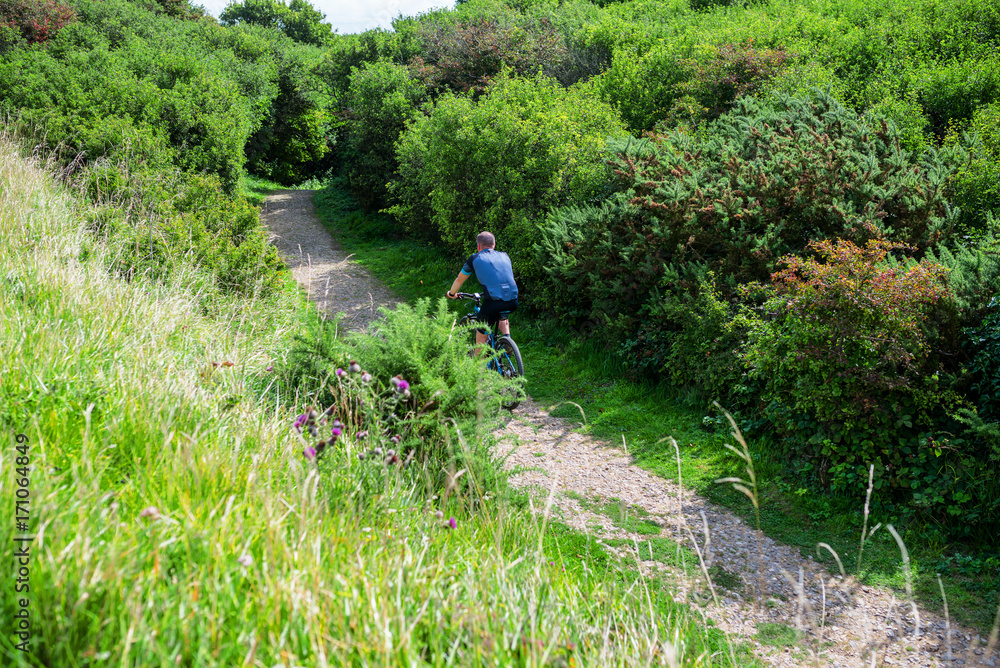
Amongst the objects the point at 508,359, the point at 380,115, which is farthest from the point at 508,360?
the point at 380,115

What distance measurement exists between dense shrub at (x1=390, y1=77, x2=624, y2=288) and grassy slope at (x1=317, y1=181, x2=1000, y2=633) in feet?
7.07

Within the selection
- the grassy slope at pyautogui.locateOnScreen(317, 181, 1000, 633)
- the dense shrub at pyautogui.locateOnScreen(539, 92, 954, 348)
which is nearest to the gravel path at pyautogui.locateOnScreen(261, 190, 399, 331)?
the grassy slope at pyautogui.locateOnScreen(317, 181, 1000, 633)

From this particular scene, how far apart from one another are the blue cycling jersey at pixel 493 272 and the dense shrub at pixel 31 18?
19722 mm

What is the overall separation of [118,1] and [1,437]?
92.1ft

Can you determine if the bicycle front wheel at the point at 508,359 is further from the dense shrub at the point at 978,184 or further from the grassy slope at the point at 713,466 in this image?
the dense shrub at the point at 978,184

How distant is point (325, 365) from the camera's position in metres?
5.05

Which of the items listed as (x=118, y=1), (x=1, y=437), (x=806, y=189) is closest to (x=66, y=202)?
(x=1, y=437)

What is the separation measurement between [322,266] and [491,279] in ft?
32.4

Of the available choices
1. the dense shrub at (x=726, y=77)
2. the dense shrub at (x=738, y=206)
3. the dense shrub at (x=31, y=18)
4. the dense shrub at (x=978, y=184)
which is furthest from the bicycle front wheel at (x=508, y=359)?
the dense shrub at (x=31, y=18)

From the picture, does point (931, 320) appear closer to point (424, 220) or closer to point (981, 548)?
point (981, 548)

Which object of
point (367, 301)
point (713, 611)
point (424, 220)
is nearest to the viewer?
point (713, 611)

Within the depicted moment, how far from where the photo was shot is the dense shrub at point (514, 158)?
460 inches

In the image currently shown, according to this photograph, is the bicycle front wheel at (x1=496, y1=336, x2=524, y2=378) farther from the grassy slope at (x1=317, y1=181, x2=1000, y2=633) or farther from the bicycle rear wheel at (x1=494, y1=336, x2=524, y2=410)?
the grassy slope at (x1=317, y1=181, x2=1000, y2=633)

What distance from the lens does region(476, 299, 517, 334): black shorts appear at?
8172mm
